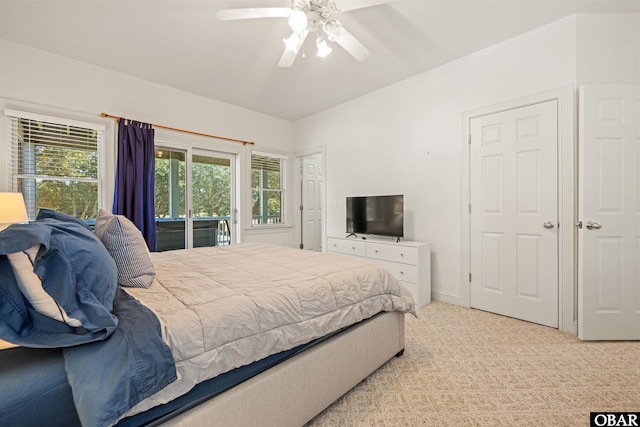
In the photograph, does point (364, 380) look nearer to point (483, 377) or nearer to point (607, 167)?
point (483, 377)

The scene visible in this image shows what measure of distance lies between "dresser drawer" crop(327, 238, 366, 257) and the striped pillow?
2717 millimetres

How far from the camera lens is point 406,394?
5.32ft

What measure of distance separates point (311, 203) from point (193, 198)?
228 cm

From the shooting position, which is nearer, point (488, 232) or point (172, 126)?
point (488, 232)

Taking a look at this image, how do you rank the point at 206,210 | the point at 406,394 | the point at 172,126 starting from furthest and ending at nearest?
the point at 206,210
the point at 172,126
the point at 406,394

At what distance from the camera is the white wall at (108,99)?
109 inches

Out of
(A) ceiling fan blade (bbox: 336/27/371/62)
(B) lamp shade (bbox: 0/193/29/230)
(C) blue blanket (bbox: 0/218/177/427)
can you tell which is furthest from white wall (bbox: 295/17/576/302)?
(B) lamp shade (bbox: 0/193/29/230)

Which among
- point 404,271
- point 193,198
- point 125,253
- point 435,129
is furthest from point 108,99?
point 404,271

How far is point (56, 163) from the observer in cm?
306

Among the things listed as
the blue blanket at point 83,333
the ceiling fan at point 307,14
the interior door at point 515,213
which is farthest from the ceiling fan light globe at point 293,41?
the interior door at point 515,213

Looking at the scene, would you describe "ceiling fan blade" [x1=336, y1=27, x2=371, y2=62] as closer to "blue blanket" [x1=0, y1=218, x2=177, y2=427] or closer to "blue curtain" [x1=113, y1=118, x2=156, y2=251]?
"blue blanket" [x1=0, y1=218, x2=177, y2=427]

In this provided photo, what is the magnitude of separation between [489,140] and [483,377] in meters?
2.30

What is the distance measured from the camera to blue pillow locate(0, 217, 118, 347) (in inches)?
29.0

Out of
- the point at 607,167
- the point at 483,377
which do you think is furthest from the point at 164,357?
the point at 607,167
